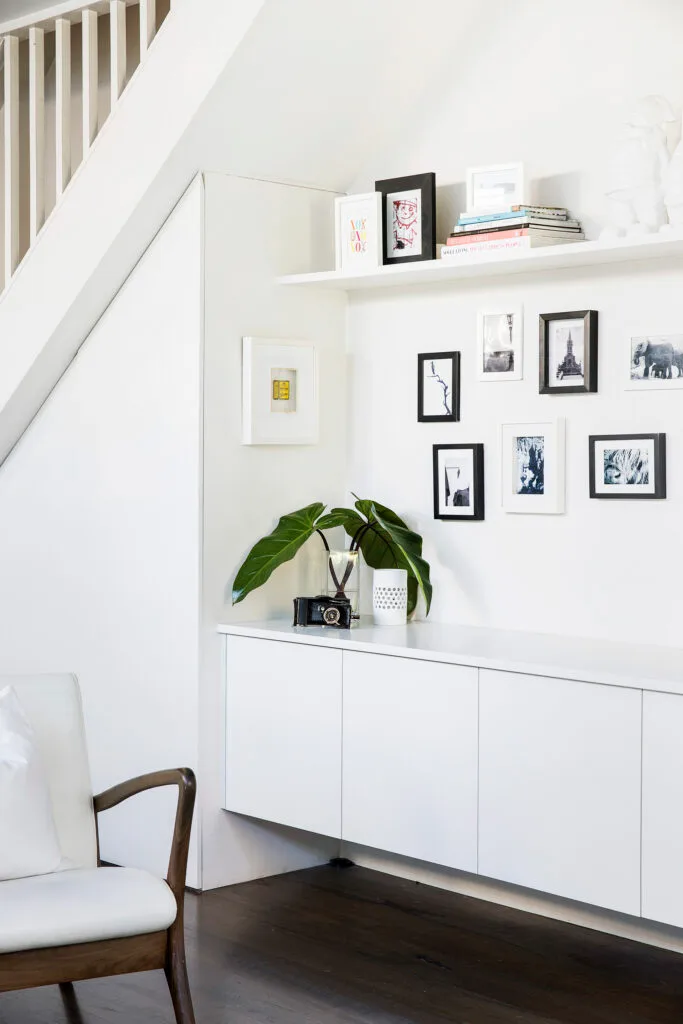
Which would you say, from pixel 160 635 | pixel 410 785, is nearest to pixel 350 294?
pixel 160 635

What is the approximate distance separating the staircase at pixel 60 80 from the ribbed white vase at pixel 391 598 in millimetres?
1590

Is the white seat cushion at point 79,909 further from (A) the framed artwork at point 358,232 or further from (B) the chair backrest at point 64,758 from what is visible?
(A) the framed artwork at point 358,232

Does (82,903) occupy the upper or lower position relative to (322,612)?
lower

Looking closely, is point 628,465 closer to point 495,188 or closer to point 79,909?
point 495,188

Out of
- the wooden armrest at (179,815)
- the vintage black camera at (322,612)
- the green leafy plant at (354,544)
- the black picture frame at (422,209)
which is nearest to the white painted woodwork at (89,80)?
the black picture frame at (422,209)

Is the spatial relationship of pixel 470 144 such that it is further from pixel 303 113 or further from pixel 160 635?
pixel 160 635

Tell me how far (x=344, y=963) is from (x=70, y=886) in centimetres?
92

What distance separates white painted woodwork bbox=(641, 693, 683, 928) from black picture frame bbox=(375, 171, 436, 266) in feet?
5.05

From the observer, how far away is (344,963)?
3.24m

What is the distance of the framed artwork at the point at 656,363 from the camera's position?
11.0ft

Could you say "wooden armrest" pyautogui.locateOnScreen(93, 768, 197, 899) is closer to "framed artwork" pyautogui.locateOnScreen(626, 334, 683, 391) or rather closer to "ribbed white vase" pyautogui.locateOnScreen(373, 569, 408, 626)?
"ribbed white vase" pyautogui.locateOnScreen(373, 569, 408, 626)

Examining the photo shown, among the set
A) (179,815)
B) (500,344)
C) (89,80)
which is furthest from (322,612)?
(89,80)

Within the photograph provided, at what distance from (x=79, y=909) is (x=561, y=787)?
46.2 inches

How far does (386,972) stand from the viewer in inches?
125
